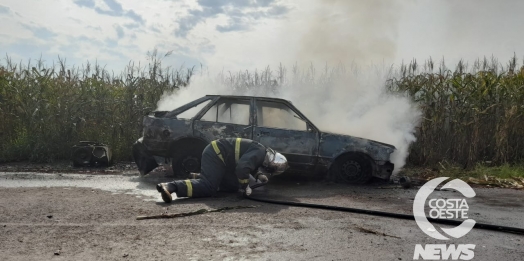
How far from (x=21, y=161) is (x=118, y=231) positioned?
284 inches

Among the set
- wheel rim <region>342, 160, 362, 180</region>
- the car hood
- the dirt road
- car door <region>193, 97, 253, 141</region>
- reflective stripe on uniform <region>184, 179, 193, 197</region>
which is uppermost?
car door <region>193, 97, 253, 141</region>

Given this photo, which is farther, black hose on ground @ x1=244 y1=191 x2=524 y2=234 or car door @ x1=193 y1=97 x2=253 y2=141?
car door @ x1=193 y1=97 x2=253 y2=141

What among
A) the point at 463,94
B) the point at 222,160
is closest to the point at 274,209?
the point at 222,160

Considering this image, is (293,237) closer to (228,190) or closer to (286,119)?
(228,190)

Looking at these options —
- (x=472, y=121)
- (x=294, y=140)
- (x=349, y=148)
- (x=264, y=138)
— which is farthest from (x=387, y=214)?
(x=472, y=121)

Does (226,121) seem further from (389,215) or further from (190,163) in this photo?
(389,215)

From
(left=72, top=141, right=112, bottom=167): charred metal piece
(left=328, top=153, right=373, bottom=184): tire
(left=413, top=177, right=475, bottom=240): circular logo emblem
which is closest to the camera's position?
(left=413, top=177, right=475, bottom=240): circular logo emblem

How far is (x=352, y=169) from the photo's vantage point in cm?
876

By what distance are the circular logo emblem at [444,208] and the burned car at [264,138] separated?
3.43 feet

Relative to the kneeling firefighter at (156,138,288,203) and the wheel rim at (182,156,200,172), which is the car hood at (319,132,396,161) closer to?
the kneeling firefighter at (156,138,288,203)

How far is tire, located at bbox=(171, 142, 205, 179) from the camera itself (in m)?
8.78

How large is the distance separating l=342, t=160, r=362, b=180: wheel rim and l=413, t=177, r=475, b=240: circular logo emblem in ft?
3.64

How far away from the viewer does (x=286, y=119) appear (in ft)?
29.1

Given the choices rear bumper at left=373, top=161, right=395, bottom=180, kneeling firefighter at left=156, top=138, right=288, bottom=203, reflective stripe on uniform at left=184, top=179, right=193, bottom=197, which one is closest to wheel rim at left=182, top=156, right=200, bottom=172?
kneeling firefighter at left=156, top=138, right=288, bottom=203
